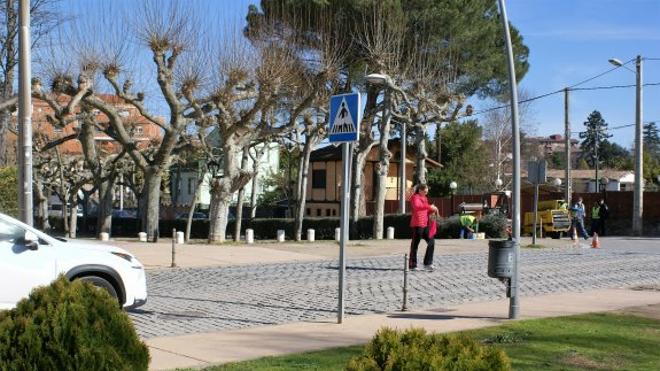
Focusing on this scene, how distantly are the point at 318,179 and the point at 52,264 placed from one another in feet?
162

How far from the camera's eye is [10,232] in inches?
379

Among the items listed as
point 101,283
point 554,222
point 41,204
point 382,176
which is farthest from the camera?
point 41,204

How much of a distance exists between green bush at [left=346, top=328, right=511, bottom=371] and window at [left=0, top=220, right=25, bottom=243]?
6.77 m

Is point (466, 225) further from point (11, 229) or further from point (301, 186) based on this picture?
point (11, 229)

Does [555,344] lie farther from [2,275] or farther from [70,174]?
[70,174]

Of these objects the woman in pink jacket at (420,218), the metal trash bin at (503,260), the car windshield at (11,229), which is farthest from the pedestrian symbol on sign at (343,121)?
the woman in pink jacket at (420,218)

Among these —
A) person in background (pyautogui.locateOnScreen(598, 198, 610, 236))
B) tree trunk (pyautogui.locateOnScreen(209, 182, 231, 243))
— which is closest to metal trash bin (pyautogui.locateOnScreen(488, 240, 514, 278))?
tree trunk (pyautogui.locateOnScreen(209, 182, 231, 243))

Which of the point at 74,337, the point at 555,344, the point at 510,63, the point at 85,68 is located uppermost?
the point at 85,68

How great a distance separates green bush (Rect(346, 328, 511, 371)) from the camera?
3.76 metres

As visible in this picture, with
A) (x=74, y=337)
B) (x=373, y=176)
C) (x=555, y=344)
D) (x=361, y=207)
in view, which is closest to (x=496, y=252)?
(x=555, y=344)

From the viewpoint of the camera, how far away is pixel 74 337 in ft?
15.9

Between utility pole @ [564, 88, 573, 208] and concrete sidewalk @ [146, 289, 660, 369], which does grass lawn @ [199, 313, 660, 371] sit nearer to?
concrete sidewalk @ [146, 289, 660, 369]

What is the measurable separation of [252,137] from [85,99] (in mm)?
5988

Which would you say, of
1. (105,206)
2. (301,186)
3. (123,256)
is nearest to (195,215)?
(105,206)
